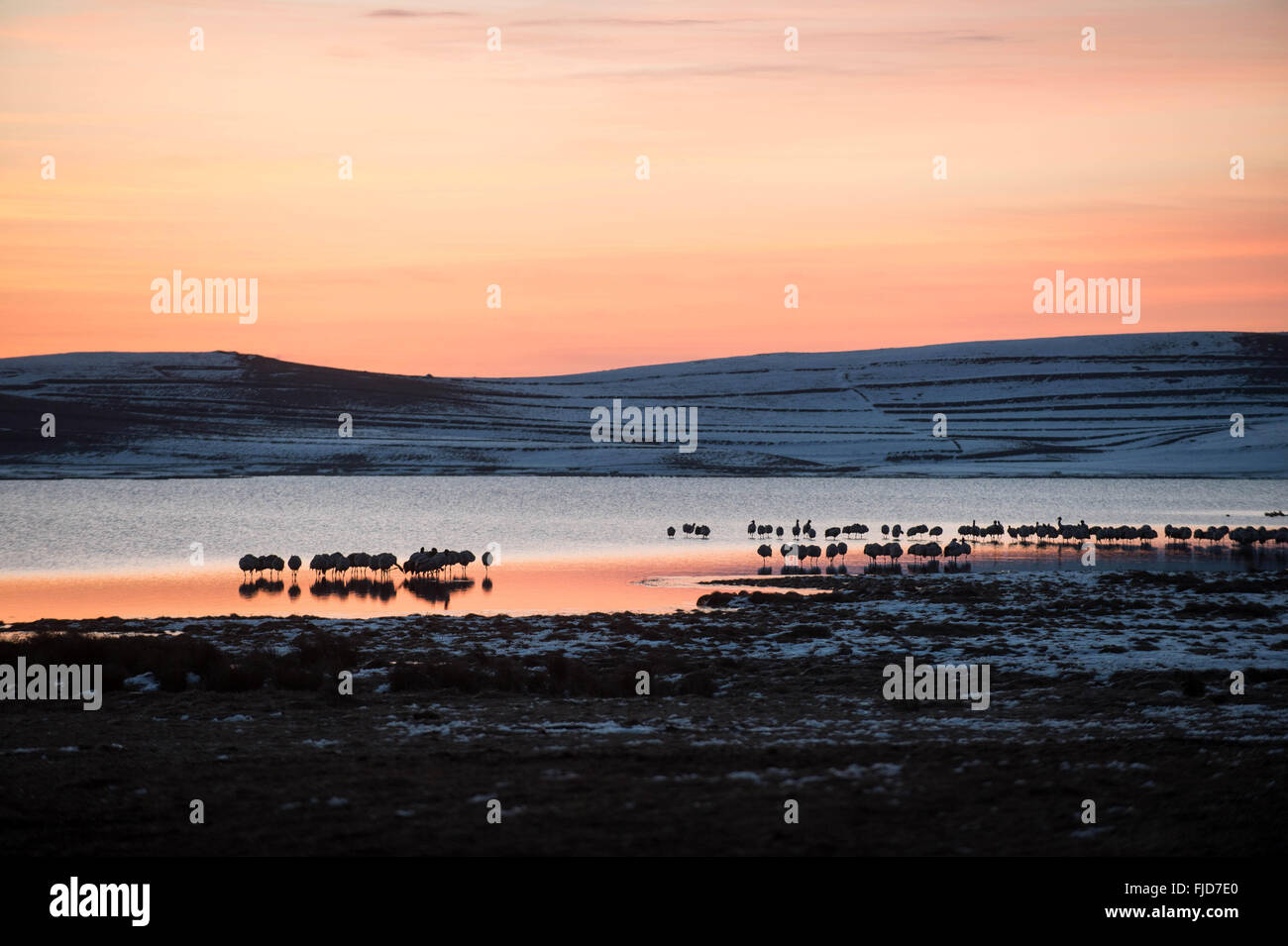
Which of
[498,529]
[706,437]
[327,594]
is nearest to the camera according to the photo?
[327,594]

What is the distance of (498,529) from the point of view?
66.8 m

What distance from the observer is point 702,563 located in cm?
4884

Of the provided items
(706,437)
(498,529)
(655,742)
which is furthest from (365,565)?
(706,437)

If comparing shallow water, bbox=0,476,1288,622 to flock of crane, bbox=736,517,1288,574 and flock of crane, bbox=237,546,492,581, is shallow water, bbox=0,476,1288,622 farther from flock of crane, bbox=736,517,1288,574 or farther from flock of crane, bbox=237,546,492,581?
flock of crane, bbox=736,517,1288,574

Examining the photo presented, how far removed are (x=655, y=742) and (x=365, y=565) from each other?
32.7 meters

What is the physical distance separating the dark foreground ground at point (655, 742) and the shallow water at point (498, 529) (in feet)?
30.8

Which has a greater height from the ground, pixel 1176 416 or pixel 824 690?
pixel 1176 416

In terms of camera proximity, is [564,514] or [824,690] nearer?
[824,690]

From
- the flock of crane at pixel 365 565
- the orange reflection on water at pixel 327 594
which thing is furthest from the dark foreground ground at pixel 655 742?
the flock of crane at pixel 365 565

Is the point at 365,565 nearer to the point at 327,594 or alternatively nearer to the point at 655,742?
the point at 327,594
